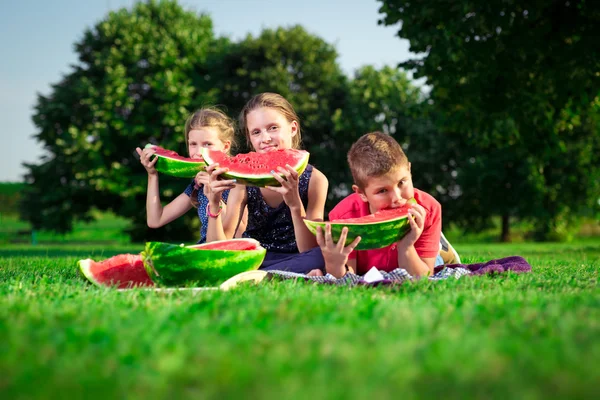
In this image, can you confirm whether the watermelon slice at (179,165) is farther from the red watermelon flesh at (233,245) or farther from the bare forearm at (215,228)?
the red watermelon flesh at (233,245)

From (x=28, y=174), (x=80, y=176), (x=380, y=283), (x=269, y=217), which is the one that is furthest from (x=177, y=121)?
(x=380, y=283)

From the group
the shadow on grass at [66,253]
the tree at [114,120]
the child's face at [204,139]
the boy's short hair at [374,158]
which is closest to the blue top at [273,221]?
the child's face at [204,139]

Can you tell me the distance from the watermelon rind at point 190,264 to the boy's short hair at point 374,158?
1.08 m

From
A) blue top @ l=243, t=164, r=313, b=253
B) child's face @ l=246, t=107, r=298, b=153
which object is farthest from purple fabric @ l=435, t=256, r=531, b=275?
→ child's face @ l=246, t=107, r=298, b=153

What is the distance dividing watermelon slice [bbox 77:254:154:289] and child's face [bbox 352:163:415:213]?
1907 millimetres

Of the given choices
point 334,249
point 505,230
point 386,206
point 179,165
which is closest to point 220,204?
point 179,165

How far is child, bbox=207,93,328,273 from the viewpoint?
5.04 meters

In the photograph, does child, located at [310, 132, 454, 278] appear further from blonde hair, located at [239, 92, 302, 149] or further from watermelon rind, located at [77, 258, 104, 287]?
watermelon rind, located at [77, 258, 104, 287]

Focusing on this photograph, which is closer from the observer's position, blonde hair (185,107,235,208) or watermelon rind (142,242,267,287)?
watermelon rind (142,242,267,287)

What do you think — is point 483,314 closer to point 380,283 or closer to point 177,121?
point 380,283

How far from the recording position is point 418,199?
189 inches

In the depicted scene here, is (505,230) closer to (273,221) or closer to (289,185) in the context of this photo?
(273,221)

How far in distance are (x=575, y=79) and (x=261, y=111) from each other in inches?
324

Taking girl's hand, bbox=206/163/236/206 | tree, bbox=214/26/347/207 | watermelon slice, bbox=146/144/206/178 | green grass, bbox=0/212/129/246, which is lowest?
green grass, bbox=0/212/129/246
